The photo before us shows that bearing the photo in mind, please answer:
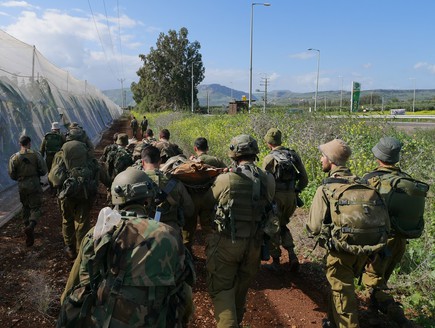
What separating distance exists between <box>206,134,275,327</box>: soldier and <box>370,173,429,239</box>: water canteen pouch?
1.24m

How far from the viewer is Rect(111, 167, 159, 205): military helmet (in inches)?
88.3

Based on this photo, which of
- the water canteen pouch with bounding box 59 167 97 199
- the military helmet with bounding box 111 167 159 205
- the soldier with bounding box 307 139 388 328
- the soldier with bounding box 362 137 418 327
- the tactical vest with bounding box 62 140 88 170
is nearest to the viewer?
the military helmet with bounding box 111 167 159 205

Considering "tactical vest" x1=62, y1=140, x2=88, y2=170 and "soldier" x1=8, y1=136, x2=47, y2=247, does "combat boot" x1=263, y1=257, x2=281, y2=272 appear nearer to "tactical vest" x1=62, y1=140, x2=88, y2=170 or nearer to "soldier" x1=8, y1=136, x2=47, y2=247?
"tactical vest" x1=62, y1=140, x2=88, y2=170

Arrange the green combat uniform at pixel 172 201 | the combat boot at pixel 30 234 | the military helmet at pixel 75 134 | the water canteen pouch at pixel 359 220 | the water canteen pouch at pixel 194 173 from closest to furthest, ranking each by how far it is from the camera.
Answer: the water canteen pouch at pixel 359 220, the green combat uniform at pixel 172 201, the water canteen pouch at pixel 194 173, the combat boot at pixel 30 234, the military helmet at pixel 75 134

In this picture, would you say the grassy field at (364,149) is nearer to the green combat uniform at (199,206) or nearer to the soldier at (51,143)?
the green combat uniform at (199,206)

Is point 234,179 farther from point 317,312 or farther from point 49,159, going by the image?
point 49,159

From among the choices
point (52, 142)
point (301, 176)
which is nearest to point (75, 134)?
point (52, 142)

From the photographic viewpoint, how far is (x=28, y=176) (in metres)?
6.27

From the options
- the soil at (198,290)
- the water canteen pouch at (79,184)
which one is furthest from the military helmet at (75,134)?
the soil at (198,290)

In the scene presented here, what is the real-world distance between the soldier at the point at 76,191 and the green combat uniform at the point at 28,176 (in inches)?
39.8

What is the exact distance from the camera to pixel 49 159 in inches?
345

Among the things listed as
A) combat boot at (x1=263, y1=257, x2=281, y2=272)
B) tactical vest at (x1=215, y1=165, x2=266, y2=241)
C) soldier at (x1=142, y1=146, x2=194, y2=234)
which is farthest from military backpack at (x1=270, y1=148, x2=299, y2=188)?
tactical vest at (x1=215, y1=165, x2=266, y2=241)

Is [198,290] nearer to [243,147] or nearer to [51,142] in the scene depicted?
[243,147]

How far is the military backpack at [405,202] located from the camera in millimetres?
3549
